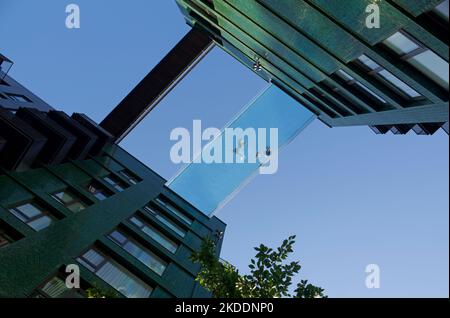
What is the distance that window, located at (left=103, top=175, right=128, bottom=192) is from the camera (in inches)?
914

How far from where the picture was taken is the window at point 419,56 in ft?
27.9

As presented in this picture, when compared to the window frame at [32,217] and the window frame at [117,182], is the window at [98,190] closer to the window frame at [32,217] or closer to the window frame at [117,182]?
the window frame at [117,182]

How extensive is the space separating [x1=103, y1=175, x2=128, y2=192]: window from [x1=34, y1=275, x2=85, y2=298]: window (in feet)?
38.4

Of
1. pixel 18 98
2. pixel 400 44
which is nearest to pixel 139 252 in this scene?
pixel 400 44

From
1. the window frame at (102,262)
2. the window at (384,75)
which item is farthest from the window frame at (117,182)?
the window at (384,75)

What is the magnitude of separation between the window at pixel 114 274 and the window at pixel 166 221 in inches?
334

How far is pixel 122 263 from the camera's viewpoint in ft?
48.1

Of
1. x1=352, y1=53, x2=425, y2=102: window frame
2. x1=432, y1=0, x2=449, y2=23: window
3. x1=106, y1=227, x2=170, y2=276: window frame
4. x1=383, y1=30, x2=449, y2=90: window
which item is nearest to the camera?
x1=432, y1=0, x2=449, y2=23: window

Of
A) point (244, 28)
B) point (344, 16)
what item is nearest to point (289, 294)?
point (344, 16)

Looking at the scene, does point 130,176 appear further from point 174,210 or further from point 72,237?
→ point 72,237

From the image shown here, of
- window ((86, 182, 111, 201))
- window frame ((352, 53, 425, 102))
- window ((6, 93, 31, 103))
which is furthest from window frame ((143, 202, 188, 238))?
window frame ((352, 53, 425, 102))

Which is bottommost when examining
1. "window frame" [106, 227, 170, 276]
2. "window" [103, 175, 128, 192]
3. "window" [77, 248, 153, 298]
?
"window" [77, 248, 153, 298]

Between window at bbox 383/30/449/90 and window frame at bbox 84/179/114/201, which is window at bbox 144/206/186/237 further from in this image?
window at bbox 383/30/449/90

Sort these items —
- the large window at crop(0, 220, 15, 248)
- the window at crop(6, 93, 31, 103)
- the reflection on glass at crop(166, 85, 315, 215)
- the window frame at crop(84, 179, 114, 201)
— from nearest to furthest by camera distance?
the large window at crop(0, 220, 15, 248) < the window frame at crop(84, 179, 114, 201) < the window at crop(6, 93, 31, 103) < the reflection on glass at crop(166, 85, 315, 215)
